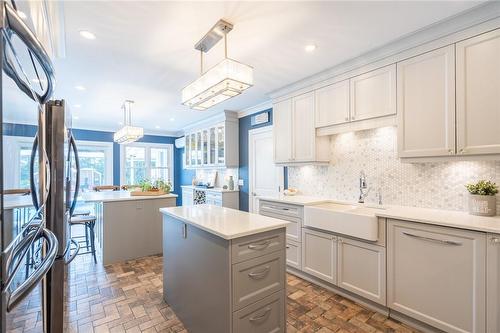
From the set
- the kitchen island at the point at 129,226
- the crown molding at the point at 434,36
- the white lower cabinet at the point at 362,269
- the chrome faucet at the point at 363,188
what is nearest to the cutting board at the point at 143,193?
the kitchen island at the point at 129,226

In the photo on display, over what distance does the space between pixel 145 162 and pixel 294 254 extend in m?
5.69

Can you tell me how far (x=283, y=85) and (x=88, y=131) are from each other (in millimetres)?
5625

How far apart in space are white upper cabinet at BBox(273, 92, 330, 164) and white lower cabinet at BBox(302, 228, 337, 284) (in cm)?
99

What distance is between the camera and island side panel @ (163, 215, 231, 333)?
1542 millimetres

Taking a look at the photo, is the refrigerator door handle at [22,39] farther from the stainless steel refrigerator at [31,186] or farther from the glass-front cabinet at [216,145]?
the glass-front cabinet at [216,145]

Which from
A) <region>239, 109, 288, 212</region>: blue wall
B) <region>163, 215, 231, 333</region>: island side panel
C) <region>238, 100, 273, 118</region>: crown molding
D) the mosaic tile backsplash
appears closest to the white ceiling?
<region>238, 100, 273, 118</region>: crown molding

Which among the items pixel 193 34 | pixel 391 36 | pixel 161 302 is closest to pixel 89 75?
pixel 193 34

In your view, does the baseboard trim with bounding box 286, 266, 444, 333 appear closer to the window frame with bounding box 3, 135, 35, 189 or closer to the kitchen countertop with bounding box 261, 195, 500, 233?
the kitchen countertop with bounding box 261, 195, 500, 233

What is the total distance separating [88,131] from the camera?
633 centimetres

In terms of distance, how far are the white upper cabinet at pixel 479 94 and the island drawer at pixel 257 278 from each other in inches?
68.7

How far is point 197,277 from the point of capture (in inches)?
72.0

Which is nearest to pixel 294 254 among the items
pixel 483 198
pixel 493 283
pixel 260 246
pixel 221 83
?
pixel 260 246

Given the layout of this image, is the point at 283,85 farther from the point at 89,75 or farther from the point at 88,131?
the point at 88,131

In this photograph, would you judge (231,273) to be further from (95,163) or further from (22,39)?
(95,163)
